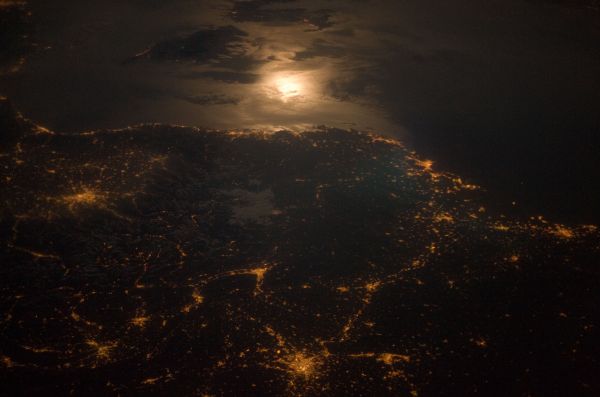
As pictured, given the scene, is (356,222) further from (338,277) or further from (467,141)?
(467,141)

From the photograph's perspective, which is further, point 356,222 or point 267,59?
point 267,59

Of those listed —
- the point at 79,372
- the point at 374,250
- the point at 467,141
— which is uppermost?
the point at 467,141

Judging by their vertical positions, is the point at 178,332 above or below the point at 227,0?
below

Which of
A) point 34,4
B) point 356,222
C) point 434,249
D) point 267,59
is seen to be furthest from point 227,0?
point 434,249

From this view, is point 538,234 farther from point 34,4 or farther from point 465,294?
point 34,4

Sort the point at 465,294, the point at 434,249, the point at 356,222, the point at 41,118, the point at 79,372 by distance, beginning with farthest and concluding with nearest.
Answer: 1. the point at 41,118
2. the point at 356,222
3. the point at 434,249
4. the point at 465,294
5. the point at 79,372

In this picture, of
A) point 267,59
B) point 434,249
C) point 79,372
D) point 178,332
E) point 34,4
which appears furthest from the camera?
point 34,4
